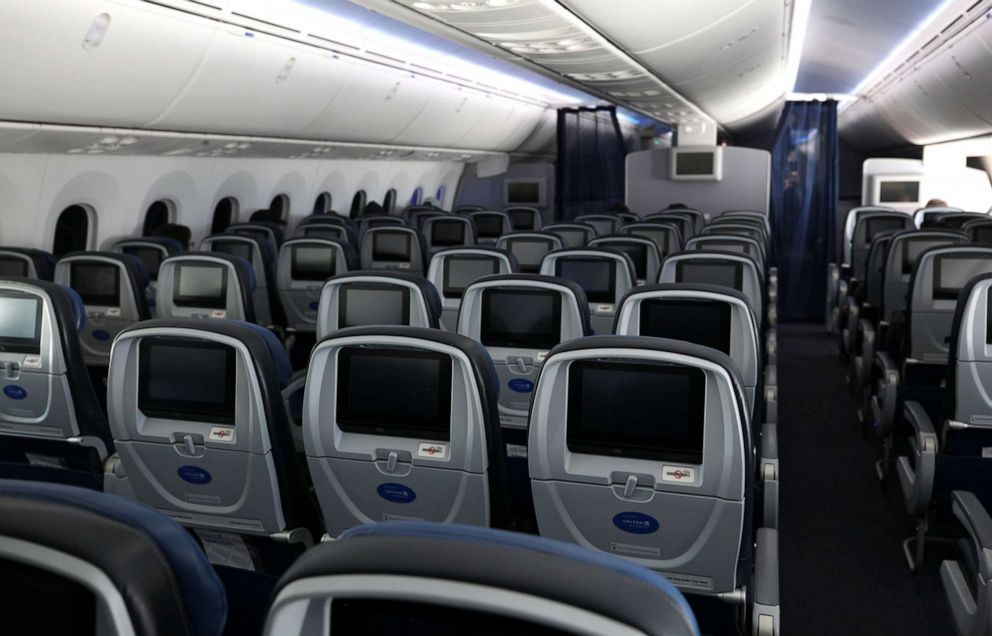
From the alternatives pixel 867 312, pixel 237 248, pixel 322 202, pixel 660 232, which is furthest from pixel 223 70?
pixel 322 202

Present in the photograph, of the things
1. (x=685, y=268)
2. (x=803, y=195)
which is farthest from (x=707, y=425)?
(x=803, y=195)

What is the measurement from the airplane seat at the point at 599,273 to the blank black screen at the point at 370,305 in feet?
4.41

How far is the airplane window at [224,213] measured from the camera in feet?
45.2

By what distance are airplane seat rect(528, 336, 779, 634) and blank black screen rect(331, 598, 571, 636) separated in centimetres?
166

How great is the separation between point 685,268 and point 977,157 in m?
15.0

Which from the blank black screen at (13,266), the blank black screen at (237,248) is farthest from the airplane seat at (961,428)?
the blank black screen at (13,266)

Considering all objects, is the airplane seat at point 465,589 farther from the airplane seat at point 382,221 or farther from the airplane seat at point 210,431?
the airplane seat at point 382,221

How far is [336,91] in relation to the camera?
11.0 metres

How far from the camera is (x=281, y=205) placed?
15383 mm

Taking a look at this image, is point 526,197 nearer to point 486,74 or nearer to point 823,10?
point 486,74

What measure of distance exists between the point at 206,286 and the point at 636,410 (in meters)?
4.48

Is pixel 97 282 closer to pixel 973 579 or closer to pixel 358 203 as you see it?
pixel 973 579

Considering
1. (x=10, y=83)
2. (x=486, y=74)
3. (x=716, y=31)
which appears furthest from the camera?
(x=486, y=74)

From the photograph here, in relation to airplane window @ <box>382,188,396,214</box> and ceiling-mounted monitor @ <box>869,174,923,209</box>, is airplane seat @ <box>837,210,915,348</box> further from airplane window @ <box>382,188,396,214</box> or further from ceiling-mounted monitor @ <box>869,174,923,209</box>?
airplane window @ <box>382,188,396,214</box>
